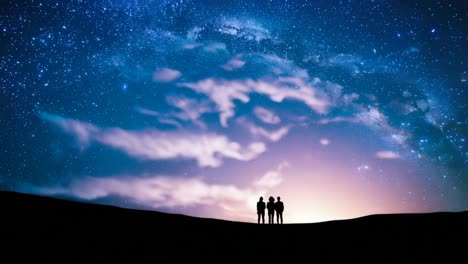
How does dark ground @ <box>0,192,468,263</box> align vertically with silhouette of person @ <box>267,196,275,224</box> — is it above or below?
below

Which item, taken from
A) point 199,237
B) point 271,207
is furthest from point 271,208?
point 199,237

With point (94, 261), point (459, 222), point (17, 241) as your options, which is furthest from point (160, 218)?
point (459, 222)

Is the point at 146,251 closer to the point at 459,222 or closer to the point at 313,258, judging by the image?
the point at 313,258

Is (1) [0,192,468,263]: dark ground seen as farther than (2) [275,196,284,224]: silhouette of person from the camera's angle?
No

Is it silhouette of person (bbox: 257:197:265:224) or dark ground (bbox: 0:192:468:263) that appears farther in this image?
silhouette of person (bbox: 257:197:265:224)

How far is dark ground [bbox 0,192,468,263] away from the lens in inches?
480

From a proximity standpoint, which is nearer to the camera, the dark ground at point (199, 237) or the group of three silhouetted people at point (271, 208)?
the dark ground at point (199, 237)

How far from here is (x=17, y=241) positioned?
1262 cm

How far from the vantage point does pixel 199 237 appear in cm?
1439

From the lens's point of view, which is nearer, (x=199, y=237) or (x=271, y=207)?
(x=199, y=237)

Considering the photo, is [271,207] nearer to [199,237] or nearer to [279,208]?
[279,208]

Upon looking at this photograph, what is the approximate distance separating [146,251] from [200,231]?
3193mm

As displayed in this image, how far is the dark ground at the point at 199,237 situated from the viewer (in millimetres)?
12203

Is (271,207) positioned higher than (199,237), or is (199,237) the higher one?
(271,207)
